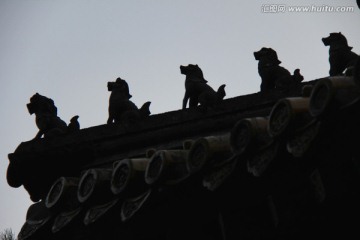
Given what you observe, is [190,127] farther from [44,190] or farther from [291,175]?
[291,175]

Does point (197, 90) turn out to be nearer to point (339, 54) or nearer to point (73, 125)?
point (73, 125)

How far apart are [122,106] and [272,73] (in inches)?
62.2

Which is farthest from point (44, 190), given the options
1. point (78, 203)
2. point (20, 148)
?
point (78, 203)

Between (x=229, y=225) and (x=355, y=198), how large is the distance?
89 cm

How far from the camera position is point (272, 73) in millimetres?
5902

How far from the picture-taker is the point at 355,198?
377cm

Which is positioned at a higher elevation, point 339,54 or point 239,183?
point 339,54

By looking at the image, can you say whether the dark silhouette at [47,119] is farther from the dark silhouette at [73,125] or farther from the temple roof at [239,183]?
the temple roof at [239,183]

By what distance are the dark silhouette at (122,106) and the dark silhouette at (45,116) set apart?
0.55 metres

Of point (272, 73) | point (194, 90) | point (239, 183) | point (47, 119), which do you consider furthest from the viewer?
point (47, 119)

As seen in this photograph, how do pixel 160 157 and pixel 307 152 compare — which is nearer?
pixel 307 152

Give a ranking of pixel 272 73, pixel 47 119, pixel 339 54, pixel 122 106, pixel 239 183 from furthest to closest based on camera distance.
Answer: pixel 47 119 → pixel 122 106 → pixel 272 73 → pixel 339 54 → pixel 239 183

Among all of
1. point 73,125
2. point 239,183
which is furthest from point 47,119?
point 239,183

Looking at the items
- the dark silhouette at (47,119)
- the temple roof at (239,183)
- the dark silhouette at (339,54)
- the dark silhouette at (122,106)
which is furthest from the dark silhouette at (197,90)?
the dark silhouette at (47,119)
